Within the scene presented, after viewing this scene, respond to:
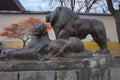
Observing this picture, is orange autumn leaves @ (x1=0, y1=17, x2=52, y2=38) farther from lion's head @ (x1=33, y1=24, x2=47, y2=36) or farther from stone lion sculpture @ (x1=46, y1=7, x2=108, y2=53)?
lion's head @ (x1=33, y1=24, x2=47, y2=36)

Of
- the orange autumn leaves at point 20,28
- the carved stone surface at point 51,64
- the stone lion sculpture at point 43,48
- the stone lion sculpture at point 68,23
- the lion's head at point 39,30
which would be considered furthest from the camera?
the orange autumn leaves at point 20,28

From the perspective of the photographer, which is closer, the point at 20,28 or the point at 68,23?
the point at 68,23

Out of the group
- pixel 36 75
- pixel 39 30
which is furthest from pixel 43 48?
pixel 36 75

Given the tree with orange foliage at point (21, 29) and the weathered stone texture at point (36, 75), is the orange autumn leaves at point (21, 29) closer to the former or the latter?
the tree with orange foliage at point (21, 29)

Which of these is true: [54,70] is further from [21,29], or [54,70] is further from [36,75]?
[21,29]

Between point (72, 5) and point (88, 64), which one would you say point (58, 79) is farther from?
point (72, 5)

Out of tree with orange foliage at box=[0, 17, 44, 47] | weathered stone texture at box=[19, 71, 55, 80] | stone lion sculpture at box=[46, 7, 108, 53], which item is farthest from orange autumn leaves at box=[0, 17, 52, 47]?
weathered stone texture at box=[19, 71, 55, 80]

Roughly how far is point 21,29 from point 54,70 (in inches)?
627

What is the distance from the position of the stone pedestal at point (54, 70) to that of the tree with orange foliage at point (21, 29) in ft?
48.6

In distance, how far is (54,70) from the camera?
630 centimetres

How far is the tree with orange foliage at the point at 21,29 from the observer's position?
856 inches

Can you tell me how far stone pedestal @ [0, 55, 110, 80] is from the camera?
6164 millimetres

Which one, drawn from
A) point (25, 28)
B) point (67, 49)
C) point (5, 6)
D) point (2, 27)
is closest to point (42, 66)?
point (67, 49)

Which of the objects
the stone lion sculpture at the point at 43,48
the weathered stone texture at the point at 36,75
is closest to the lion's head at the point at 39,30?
the stone lion sculpture at the point at 43,48
